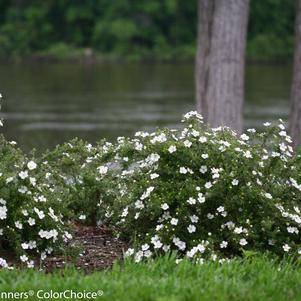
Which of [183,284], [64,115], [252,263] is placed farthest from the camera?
[64,115]

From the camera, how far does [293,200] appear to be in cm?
700

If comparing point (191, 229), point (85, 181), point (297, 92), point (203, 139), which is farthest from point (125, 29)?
point (191, 229)

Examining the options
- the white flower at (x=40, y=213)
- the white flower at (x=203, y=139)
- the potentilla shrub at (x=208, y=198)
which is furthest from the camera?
the white flower at (x=203, y=139)

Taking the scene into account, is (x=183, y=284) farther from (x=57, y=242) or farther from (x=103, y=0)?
(x=103, y=0)

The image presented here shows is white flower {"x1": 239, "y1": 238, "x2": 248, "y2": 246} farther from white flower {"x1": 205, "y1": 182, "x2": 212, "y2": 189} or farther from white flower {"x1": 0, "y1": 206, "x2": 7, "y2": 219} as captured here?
white flower {"x1": 0, "y1": 206, "x2": 7, "y2": 219}

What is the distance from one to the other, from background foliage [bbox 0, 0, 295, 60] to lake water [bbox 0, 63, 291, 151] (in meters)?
10.8

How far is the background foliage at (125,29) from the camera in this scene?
63.5 meters

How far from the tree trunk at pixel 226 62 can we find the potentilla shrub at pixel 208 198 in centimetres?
579

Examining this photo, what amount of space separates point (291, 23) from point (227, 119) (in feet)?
184

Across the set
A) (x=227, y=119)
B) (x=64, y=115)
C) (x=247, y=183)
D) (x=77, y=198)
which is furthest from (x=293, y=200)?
(x=64, y=115)

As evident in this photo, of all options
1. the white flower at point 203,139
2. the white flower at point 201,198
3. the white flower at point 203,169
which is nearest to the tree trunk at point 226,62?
the white flower at point 203,139

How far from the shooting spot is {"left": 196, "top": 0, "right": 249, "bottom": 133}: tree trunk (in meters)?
12.8

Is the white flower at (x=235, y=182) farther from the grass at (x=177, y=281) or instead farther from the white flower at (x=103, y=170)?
the white flower at (x=103, y=170)

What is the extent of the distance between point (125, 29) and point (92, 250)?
2277 inches
